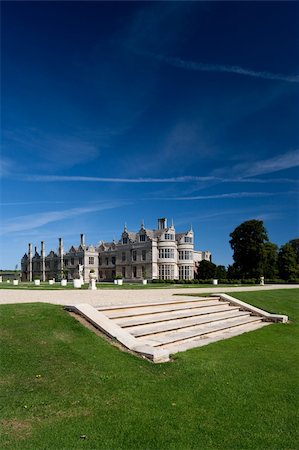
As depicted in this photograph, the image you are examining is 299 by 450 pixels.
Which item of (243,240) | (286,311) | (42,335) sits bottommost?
(286,311)

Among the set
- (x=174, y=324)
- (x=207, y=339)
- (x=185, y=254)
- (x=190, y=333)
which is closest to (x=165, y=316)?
(x=174, y=324)

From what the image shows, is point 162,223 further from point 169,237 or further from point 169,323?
point 169,323

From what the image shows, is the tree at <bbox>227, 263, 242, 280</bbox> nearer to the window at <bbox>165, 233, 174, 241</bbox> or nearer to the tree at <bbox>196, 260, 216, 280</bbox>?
the tree at <bbox>196, 260, 216, 280</bbox>

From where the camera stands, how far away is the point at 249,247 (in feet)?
185

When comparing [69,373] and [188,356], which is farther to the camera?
[188,356]

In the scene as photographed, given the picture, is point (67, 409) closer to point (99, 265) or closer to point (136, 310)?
point (136, 310)

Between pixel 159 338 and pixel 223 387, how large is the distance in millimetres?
3545

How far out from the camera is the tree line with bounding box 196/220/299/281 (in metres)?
56.5

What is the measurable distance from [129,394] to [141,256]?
6252 cm

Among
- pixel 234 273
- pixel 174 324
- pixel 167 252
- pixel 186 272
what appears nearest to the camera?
pixel 174 324

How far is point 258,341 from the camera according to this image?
11008 mm

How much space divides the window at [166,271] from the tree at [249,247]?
12.6 m

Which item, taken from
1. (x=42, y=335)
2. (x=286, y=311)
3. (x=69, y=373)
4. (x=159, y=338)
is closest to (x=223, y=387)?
(x=69, y=373)

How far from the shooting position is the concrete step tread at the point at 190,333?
9591mm
